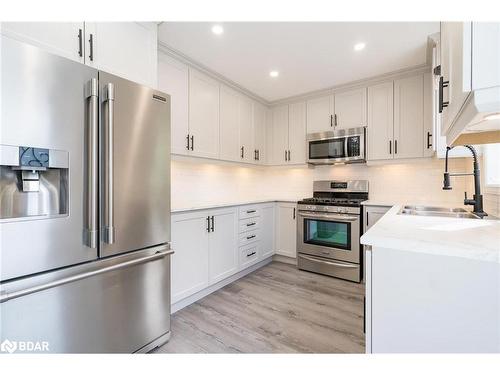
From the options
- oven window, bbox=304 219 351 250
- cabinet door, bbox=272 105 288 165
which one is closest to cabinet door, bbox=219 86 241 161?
cabinet door, bbox=272 105 288 165

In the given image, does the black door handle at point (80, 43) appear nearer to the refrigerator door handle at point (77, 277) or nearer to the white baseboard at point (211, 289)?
the refrigerator door handle at point (77, 277)

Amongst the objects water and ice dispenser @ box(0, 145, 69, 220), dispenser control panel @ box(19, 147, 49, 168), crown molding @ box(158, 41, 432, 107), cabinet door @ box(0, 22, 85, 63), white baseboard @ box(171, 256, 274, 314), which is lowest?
white baseboard @ box(171, 256, 274, 314)

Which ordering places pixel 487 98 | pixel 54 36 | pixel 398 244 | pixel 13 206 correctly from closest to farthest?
pixel 487 98
pixel 398 244
pixel 13 206
pixel 54 36

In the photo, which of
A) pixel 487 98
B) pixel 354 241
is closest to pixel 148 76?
pixel 487 98

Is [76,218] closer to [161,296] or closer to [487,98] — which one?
[161,296]

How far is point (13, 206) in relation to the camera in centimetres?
114

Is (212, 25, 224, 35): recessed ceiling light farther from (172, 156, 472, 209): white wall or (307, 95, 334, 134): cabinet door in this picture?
(307, 95, 334, 134): cabinet door

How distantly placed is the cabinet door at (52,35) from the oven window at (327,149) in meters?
2.84

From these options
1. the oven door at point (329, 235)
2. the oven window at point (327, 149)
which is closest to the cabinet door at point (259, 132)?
the oven window at point (327, 149)

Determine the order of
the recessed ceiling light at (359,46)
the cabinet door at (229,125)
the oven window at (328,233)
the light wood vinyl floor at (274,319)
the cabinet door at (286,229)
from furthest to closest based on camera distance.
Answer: the cabinet door at (286,229)
the cabinet door at (229,125)
the oven window at (328,233)
the recessed ceiling light at (359,46)
the light wood vinyl floor at (274,319)

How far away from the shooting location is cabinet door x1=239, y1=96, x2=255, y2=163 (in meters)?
3.44

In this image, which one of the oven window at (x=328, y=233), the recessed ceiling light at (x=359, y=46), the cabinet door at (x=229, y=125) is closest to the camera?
the recessed ceiling light at (x=359, y=46)

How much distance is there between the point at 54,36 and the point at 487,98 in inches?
80.4

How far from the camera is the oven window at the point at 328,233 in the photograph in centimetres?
A: 298
